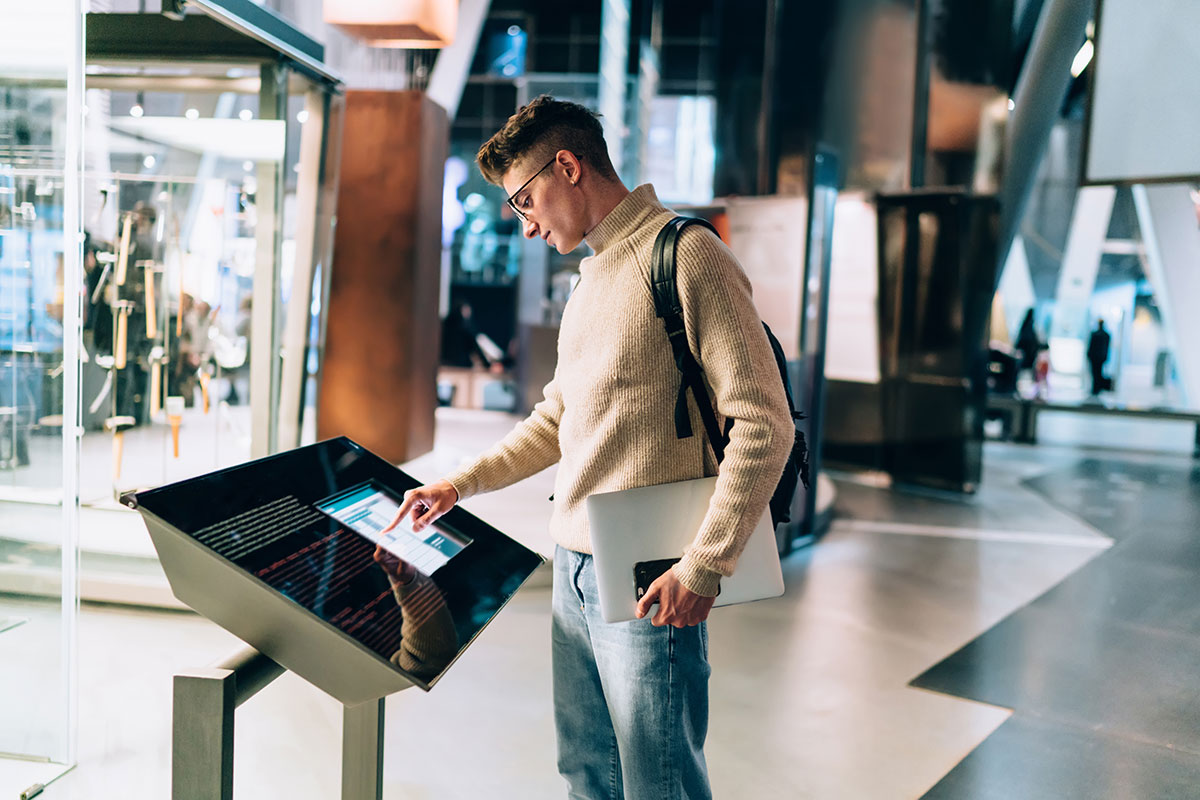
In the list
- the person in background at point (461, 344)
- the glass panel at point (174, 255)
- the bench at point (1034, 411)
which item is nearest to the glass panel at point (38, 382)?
the glass panel at point (174, 255)

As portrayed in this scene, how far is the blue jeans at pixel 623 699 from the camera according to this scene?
5.02 feet

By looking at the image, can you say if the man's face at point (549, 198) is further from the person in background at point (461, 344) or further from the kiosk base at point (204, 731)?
the person in background at point (461, 344)

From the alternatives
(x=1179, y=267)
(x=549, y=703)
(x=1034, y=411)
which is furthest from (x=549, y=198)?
(x=1179, y=267)

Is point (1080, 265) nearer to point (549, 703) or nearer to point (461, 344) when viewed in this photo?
point (461, 344)

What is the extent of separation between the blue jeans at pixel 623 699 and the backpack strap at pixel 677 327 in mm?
286

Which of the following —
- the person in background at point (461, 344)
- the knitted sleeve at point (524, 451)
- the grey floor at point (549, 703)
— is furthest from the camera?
the person in background at point (461, 344)

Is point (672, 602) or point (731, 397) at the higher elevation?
point (731, 397)

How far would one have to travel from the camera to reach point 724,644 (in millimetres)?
4066

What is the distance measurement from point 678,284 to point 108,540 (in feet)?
12.9

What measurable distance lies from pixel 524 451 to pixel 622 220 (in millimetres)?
512

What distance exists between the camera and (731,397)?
1.44 meters

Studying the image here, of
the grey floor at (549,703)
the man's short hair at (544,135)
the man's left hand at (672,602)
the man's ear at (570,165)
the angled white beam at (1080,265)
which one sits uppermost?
the angled white beam at (1080,265)

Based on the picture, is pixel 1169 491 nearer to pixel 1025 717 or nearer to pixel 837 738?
pixel 1025 717

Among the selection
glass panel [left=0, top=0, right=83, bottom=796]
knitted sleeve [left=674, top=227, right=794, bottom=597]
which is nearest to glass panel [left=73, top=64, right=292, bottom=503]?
glass panel [left=0, top=0, right=83, bottom=796]
